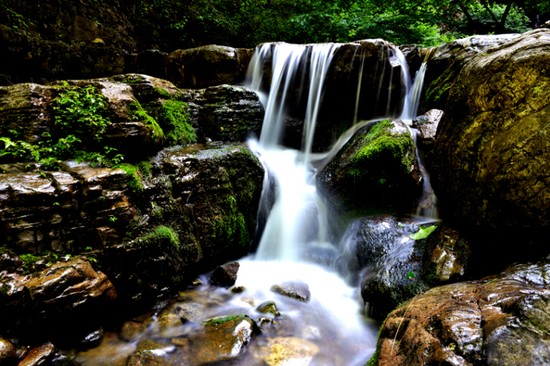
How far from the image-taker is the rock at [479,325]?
1656 millimetres

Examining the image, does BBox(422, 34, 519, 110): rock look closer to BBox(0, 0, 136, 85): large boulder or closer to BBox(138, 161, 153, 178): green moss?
BBox(138, 161, 153, 178): green moss

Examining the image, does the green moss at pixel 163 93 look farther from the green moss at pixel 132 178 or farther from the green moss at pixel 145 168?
the green moss at pixel 132 178

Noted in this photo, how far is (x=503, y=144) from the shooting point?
2.81 meters

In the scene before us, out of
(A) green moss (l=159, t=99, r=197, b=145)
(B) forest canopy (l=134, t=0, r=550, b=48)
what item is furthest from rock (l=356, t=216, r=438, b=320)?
(B) forest canopy (l=134, t=0, r=550, b=48)

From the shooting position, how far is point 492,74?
3.01m

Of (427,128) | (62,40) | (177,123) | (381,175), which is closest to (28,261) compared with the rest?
(177,123)

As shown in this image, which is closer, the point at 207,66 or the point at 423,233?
the point at 423,233

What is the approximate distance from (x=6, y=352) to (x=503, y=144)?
15.9 feet

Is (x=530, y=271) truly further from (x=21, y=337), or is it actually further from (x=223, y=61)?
(x=223, y=61)

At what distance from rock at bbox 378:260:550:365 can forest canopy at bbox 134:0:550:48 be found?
9.75m

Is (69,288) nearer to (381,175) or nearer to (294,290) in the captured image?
(294,290)

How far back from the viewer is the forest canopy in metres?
10.1

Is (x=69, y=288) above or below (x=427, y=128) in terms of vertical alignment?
below

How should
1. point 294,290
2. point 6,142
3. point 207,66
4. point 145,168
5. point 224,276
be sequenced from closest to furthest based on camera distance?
point 6,142 < point 145,168 < point 294,290 < point 224,276 < point 207,66
